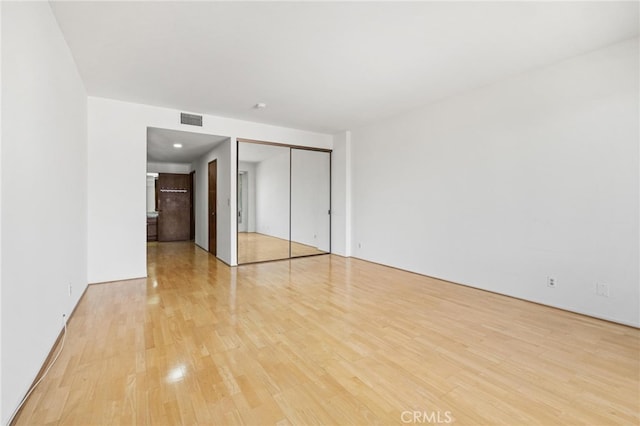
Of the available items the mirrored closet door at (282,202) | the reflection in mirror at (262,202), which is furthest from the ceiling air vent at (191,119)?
the mirrored closet door at (282,202)

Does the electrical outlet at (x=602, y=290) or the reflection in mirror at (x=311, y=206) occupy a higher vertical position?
the reflection in mirror at (x=311, y=206)

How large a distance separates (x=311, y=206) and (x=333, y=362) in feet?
15.8

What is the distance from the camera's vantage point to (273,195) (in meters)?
6.66

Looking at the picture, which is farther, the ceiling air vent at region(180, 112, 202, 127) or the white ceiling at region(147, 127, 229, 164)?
the white ceiling at region(147, 127, 229, 164)

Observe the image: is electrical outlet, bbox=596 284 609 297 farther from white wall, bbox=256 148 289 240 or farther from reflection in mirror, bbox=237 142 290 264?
white wall, bbox=256 148 289 240

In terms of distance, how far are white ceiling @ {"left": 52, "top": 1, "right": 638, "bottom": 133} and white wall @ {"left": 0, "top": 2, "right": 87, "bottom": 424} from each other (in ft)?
1.67

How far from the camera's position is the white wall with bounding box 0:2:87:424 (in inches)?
62.9

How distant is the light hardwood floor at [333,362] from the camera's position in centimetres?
169

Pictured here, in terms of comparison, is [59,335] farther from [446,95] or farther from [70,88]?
[446,95]

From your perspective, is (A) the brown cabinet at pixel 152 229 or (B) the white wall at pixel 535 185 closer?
(B) the white wall at pixel 535 185

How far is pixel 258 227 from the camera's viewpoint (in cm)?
660

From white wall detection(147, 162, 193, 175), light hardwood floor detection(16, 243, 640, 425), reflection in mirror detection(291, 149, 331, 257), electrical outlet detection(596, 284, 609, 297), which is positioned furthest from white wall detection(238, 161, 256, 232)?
electrical outlet detection(596, 284, 609, 297)

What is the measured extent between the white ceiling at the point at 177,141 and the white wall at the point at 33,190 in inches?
83.8

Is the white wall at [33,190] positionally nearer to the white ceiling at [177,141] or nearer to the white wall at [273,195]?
the white ceiling at [177,141]
